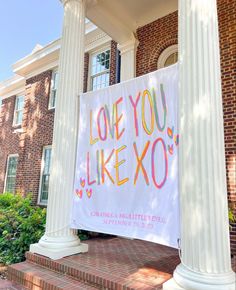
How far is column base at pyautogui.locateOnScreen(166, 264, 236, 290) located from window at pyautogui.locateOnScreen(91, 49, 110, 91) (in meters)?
6.79

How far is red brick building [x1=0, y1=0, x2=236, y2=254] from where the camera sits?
525 cm

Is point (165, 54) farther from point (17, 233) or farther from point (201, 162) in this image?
point (17, 233)

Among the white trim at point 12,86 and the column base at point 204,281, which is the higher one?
the white trim at point 12,86

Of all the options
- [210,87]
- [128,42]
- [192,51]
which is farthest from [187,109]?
[128,42]

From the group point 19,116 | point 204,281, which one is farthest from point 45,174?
point 204,281

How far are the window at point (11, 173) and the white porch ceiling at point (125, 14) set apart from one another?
7.89 metres

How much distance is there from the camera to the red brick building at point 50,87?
525cm

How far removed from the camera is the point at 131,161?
370 cm

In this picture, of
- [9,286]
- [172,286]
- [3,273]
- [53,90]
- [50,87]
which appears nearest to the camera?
[172,286]

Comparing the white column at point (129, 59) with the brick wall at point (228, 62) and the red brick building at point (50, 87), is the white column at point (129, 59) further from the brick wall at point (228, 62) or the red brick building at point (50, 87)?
the brick wall at point (228, 62)

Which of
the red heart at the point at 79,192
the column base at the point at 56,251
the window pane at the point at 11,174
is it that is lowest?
the column base at the point at 56,251

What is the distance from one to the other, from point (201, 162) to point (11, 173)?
1114cm

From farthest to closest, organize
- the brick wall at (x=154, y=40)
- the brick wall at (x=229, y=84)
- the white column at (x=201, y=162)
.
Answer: the brick wall at (x=154, y=40) < the brick wall at (x=229, y=84) < the white column at (x=201, y=162)

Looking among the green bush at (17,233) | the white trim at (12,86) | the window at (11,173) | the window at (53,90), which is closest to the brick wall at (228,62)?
the green bush at (17,233)
